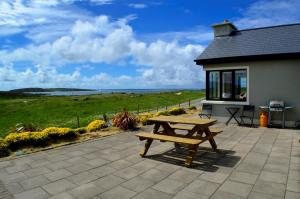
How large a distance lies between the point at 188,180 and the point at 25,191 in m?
2.99

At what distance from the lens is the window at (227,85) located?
1126 cm

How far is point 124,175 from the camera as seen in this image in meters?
5.09

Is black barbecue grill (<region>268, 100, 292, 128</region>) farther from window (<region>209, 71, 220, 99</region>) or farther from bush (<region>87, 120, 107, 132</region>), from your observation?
bush (<region>87, 120, 107, 132</region>)

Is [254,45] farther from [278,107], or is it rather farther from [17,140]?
[17,140]

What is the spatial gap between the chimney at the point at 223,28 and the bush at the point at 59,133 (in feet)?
30.4

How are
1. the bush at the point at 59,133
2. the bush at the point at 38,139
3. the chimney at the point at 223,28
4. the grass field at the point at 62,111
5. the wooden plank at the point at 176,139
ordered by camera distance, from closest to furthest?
the wooden plank at the point at 176,139 < the bush at the point at 38,139 < the bush at the point at 59,133 < the chimney at the point at 223,28 < the grass field at the point at 62,111

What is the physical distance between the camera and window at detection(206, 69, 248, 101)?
1126cm

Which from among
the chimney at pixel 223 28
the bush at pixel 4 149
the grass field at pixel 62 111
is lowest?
the grass field at pixel 62 111

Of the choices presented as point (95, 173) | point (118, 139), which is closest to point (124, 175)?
point (95, 173)

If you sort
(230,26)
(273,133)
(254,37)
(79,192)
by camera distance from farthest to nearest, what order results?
(230,26)
(254,37)
(273,133)
(79,192)

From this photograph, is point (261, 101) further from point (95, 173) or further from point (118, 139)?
point (95, 173)

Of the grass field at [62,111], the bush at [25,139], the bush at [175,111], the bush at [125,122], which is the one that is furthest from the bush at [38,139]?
the bush at [175,111]

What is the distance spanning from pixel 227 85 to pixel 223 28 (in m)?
3.53

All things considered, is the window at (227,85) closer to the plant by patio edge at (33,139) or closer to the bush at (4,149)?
the plant by patio edge at (33,139)
